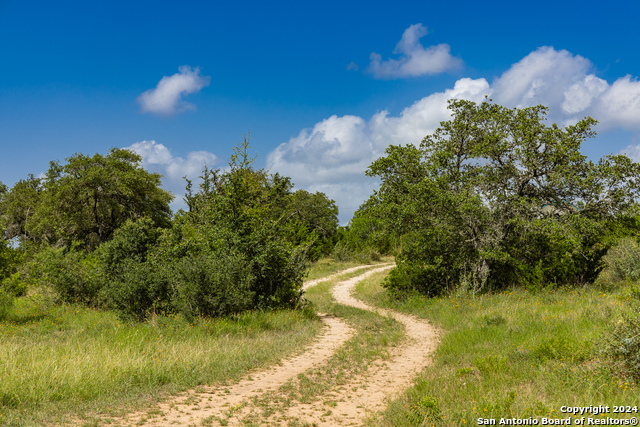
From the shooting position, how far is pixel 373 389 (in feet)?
24.4

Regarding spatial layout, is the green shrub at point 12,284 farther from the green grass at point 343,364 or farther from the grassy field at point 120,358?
the green grass at point 343,364

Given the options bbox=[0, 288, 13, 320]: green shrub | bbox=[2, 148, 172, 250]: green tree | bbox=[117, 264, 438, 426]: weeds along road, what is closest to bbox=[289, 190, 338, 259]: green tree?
bbox=[2, 148, 172, 250]: green tree

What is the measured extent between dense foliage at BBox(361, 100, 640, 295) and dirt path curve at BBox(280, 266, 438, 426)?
6529 mm

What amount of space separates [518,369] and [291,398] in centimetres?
405

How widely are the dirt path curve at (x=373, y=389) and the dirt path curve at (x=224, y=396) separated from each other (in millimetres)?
1058

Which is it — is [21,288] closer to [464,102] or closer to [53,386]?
[53,386]

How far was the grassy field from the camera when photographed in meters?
6.31

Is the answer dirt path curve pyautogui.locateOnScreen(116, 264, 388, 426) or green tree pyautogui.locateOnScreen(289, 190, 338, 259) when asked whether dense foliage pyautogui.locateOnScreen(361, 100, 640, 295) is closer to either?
dirt path curve pyautogui.locateOnScreen(116, 264, 388, 426)

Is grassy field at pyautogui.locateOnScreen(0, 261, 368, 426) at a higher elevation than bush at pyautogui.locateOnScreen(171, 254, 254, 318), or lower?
lower

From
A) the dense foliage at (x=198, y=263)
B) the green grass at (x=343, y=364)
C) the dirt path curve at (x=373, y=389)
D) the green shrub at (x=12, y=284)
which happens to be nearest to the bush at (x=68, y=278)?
the dense foliage at (x=198, y=263)

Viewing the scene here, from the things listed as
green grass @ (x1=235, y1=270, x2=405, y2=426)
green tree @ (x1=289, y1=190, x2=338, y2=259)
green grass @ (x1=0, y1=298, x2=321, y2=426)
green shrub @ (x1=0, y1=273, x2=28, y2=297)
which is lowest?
green grass @ (x1=235, y1=270, x2=405, y2=426)

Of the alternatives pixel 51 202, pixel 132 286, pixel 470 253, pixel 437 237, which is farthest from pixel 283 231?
pixel 51 202

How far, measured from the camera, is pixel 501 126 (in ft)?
60.4

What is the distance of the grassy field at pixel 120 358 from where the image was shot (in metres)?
6.31
